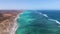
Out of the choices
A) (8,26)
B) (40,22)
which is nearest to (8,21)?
(8,26)

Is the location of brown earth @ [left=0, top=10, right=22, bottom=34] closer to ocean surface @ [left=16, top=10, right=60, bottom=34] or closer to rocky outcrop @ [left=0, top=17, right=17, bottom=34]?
rocky outcrop @ [left=0, top=17, right=17, bottom=34]

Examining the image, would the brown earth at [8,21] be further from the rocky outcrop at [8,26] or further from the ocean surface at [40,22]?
the ocean surface at [40,22]

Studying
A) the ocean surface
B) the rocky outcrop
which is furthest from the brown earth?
the ocean surface

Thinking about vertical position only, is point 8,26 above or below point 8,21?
below

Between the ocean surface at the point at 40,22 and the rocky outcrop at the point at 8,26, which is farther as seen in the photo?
the ocean surface at the point at 40,22

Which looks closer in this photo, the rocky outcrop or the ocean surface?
the rocky outcrop

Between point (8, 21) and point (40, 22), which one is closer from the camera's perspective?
point (8, 21)

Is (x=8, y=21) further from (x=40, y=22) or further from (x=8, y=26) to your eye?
(x=40, y=22)

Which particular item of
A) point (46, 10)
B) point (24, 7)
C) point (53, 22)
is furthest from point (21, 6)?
point (53, 22)

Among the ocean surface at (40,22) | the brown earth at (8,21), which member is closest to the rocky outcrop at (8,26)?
the brown earth at (8,21)
